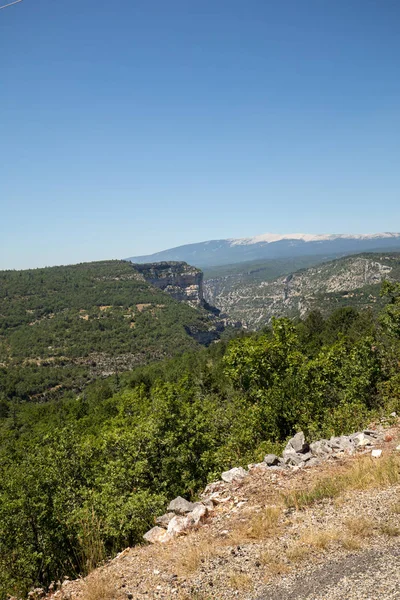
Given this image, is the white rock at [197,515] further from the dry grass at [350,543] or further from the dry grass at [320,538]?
the dry grass at [350,543]

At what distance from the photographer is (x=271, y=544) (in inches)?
293

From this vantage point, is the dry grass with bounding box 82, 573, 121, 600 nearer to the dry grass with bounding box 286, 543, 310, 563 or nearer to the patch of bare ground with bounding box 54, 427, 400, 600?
the patch of bare ground with bounding box 54, 427, 400, 600

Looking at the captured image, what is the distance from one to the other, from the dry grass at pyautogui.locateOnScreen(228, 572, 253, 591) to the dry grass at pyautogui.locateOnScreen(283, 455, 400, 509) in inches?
107

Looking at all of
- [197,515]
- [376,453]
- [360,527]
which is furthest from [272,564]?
[376,453]

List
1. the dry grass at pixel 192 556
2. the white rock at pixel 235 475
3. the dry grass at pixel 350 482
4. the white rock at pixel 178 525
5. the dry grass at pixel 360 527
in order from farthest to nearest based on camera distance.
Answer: the white rock at pixel 235 475 → the dry grass at pixel 350 482 → the white rock at pixel 178 525 → the dry grass at pixel 360 527 → the dry grass at pixel 192 556

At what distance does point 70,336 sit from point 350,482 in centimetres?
15749

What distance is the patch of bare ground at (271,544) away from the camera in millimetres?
6500

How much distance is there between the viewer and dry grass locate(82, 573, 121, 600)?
6.66 metres

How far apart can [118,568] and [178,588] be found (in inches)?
72.4

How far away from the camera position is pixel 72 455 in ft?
67.7

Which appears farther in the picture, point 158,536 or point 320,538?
point 158,536

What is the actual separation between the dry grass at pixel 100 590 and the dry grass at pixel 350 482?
4435 millimetres

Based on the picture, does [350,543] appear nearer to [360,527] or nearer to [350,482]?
[360,527]

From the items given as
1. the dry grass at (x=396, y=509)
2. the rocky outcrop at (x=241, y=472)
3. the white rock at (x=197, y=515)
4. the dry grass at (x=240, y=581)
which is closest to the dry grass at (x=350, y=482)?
the dry grass at (x=396, y=509)
